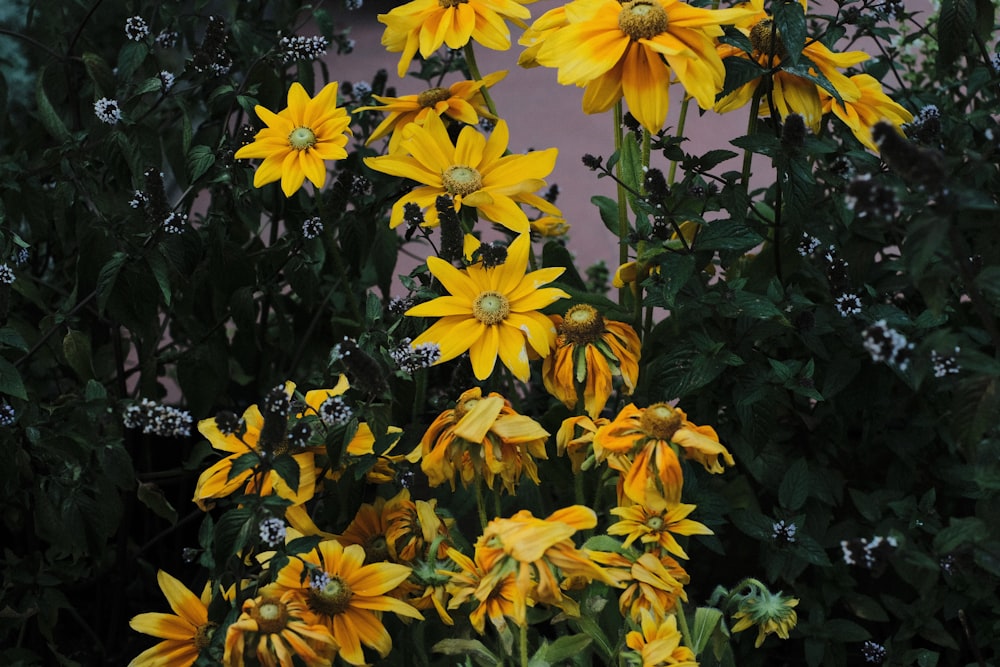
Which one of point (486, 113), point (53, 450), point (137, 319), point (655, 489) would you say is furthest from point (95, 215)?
point (655, 489)

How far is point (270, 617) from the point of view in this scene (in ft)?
2.26

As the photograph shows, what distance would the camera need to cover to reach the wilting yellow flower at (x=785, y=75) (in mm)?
941

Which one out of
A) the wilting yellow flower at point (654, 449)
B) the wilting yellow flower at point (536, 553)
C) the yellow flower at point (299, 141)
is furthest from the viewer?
→ the yellow flower at point (299, 141)

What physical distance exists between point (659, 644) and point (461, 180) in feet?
1.41

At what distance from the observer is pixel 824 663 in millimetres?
1034

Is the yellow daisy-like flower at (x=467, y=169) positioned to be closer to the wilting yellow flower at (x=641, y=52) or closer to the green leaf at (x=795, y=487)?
the wilting yellow flower at (x=641, y=52)

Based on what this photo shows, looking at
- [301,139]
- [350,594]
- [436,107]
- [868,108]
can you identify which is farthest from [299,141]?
[868,108]

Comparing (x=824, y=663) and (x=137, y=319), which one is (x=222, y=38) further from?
(x=824, y=663)

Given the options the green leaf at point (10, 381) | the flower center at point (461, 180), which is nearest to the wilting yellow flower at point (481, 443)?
the flower center at point (461, 180)

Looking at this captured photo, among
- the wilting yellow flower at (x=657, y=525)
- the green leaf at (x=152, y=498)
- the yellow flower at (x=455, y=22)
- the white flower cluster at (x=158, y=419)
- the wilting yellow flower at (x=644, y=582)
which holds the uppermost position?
the yellow flower at (x=455, y=22)

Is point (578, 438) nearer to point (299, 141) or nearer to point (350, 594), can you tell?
point (350, 594)

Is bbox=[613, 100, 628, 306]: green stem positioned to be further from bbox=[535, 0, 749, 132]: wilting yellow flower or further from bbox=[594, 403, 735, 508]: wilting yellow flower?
bbox=[594, 403, 735, 508]: wilting yellow flower

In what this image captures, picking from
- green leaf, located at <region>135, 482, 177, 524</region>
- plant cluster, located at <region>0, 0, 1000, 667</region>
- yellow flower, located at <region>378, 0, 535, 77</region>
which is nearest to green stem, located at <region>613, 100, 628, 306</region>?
plant cluster, located at <region>0, 0, 1000, 667</region>

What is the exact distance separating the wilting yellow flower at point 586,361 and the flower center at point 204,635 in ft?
1.03
